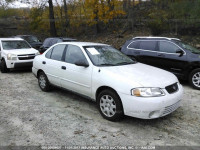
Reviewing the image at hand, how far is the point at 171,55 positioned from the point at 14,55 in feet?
21.4

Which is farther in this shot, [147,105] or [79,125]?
[79,125]

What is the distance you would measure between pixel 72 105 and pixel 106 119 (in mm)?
1243

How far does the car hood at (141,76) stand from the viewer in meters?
3.86

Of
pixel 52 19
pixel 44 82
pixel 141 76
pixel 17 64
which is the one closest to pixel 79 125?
pixel 141 76

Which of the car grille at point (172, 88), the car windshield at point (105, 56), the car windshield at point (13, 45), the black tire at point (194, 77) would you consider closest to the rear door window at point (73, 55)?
the car windshield at point (105, 56)

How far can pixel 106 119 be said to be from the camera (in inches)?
167

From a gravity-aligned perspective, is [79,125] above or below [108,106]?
below

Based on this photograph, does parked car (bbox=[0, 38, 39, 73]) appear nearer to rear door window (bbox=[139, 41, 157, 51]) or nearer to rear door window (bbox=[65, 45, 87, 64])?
rear door window (bbox=[65, 45, 87, 64])

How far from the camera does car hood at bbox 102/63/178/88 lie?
3.86 meters

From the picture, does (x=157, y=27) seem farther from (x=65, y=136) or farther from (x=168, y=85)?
(x=65, y=136)

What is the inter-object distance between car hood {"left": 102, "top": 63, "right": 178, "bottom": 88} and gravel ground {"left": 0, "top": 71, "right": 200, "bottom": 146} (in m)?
0.87

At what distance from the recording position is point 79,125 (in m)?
4.02

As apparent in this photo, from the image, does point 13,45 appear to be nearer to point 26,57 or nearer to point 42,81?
point 26,57

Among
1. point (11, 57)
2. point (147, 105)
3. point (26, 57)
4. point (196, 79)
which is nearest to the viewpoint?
point (147, 105)
